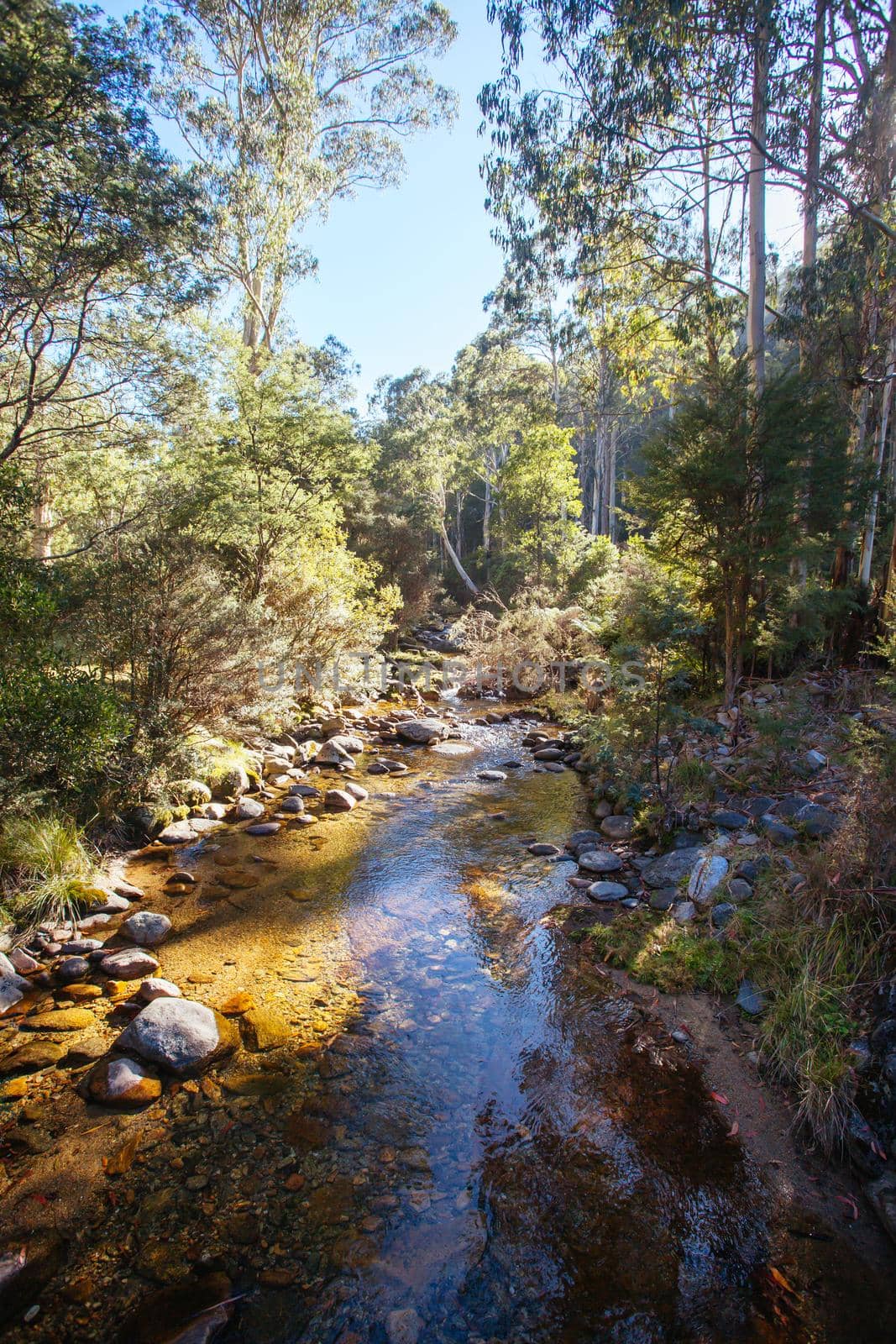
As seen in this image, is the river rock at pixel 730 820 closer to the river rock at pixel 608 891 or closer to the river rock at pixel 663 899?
the river rock at pixel 663 899

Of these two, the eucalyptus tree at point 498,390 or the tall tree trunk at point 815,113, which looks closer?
the tall tree trunk at point 815,113

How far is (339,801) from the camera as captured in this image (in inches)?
297

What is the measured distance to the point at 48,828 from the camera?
4809 mm

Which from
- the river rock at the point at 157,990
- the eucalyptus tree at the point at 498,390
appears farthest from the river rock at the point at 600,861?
the eucalyptus tree at the point at 498,390

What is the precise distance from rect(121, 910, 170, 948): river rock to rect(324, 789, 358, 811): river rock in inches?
115

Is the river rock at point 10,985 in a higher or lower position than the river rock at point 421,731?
higher

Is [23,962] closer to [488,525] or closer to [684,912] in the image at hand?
[684,912]

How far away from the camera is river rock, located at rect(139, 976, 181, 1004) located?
3.82 m

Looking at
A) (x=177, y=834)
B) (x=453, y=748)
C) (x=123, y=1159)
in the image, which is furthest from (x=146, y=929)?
(x=453, y=748)

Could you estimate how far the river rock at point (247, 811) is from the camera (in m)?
7.00

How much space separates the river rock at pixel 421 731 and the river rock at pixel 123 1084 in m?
7.56

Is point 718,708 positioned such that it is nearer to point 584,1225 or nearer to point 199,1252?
point 584,1225

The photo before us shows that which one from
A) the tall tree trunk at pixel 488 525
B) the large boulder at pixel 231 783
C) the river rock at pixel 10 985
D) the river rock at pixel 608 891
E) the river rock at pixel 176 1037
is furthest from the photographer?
the tall tree trunk at pixel 488 525

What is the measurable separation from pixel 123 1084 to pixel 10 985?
4.23ft
